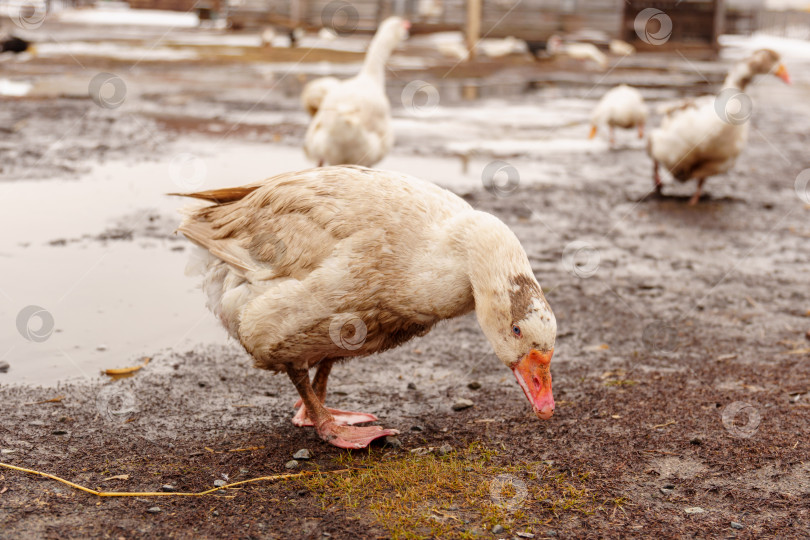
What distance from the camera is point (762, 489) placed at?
362cm

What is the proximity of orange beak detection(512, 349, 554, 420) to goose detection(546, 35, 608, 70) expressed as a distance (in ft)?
70.9

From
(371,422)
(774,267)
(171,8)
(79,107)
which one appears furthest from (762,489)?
(171,8)

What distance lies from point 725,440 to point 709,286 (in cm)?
286

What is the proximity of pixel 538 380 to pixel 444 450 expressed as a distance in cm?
81

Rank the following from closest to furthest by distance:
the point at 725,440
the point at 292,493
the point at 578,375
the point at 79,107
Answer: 1. the point at 292,493
2. the point at 725,440
3. the point at 578,375
4. the point at 79,107

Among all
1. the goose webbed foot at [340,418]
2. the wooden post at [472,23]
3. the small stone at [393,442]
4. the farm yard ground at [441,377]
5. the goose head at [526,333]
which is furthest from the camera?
the wooden post at [472,23]

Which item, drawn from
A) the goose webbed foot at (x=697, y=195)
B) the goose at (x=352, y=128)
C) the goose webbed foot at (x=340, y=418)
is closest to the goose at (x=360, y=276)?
the goose webbed foot at (x=340, y=418)

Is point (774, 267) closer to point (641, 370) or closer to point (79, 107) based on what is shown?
point (641, 370)

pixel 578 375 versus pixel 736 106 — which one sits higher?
pixel 736 106

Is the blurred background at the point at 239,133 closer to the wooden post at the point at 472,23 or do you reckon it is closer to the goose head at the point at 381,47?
the wooden post at the point at 472,23

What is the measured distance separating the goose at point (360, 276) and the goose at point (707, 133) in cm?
583

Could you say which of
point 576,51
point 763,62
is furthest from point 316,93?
point 576,51

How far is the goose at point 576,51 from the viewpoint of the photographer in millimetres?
24375

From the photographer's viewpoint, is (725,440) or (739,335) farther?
(739,335)
